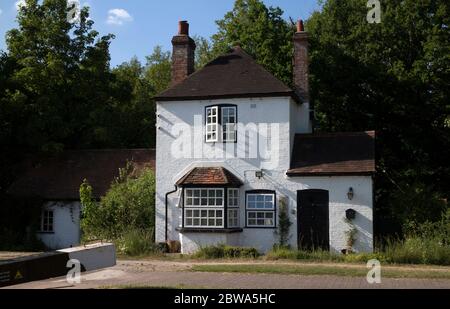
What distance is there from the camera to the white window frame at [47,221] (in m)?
26.1

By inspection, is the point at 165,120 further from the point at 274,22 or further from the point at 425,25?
the point at 425,25

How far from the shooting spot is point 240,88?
23.6 m

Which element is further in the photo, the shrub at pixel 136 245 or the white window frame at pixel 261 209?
the white window frame at pixel 261 209

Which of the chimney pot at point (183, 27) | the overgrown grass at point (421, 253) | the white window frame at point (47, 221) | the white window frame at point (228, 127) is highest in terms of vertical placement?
the chimney pot at point (183, 27)

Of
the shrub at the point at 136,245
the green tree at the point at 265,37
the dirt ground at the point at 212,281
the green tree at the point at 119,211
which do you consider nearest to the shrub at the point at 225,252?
the shrub at the point at 136,245

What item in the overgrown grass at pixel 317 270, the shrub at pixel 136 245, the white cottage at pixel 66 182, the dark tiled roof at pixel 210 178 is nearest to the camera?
the overgrown grass at pixel 317 270

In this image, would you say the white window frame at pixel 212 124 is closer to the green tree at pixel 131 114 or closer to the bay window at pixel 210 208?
the bay window at pixel 210 208

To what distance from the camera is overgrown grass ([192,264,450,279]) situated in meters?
15.9

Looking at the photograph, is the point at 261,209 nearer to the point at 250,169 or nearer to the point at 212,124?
the point at 250,169

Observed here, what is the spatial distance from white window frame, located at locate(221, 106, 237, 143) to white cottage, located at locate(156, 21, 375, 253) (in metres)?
0.04

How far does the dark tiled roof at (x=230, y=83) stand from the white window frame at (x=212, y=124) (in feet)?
1.74

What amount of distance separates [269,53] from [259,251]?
1208cm
